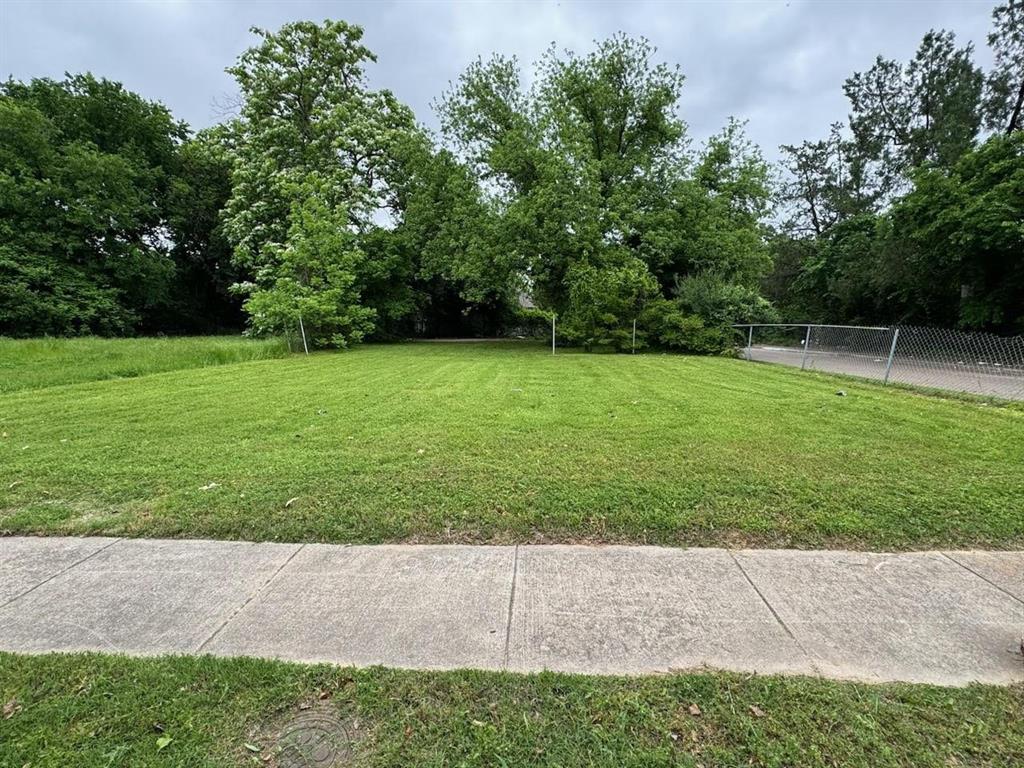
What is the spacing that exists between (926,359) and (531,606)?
1284cm

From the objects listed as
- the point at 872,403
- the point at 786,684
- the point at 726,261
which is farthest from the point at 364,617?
the point at 726,261

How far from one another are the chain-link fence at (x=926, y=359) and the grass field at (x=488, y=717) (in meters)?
9.01

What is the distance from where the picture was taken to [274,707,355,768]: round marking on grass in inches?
55.7

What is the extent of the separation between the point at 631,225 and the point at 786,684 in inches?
686

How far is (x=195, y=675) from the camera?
1.75m

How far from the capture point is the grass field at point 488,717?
143 cm

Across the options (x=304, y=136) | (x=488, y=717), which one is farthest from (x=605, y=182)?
(x=488, y=717)

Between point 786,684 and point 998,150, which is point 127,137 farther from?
point 998,150

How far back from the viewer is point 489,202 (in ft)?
58.6

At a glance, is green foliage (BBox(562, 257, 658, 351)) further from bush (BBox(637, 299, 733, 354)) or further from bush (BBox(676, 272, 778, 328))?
bush (BBox(676, 272, 778, 328))

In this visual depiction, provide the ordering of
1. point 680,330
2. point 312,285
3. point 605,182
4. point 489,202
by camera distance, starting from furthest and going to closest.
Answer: point 605,182, point 489,202, point 312,285, point 680,330

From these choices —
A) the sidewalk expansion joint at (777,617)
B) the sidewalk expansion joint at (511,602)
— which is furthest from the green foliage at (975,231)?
the sidewalk expansion joint at (511,602)

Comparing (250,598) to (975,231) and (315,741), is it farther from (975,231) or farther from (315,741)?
(975,231)

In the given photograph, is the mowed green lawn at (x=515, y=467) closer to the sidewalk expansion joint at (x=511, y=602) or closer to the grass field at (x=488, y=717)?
the sidewalk expansion joint at (x=511, y=602)
